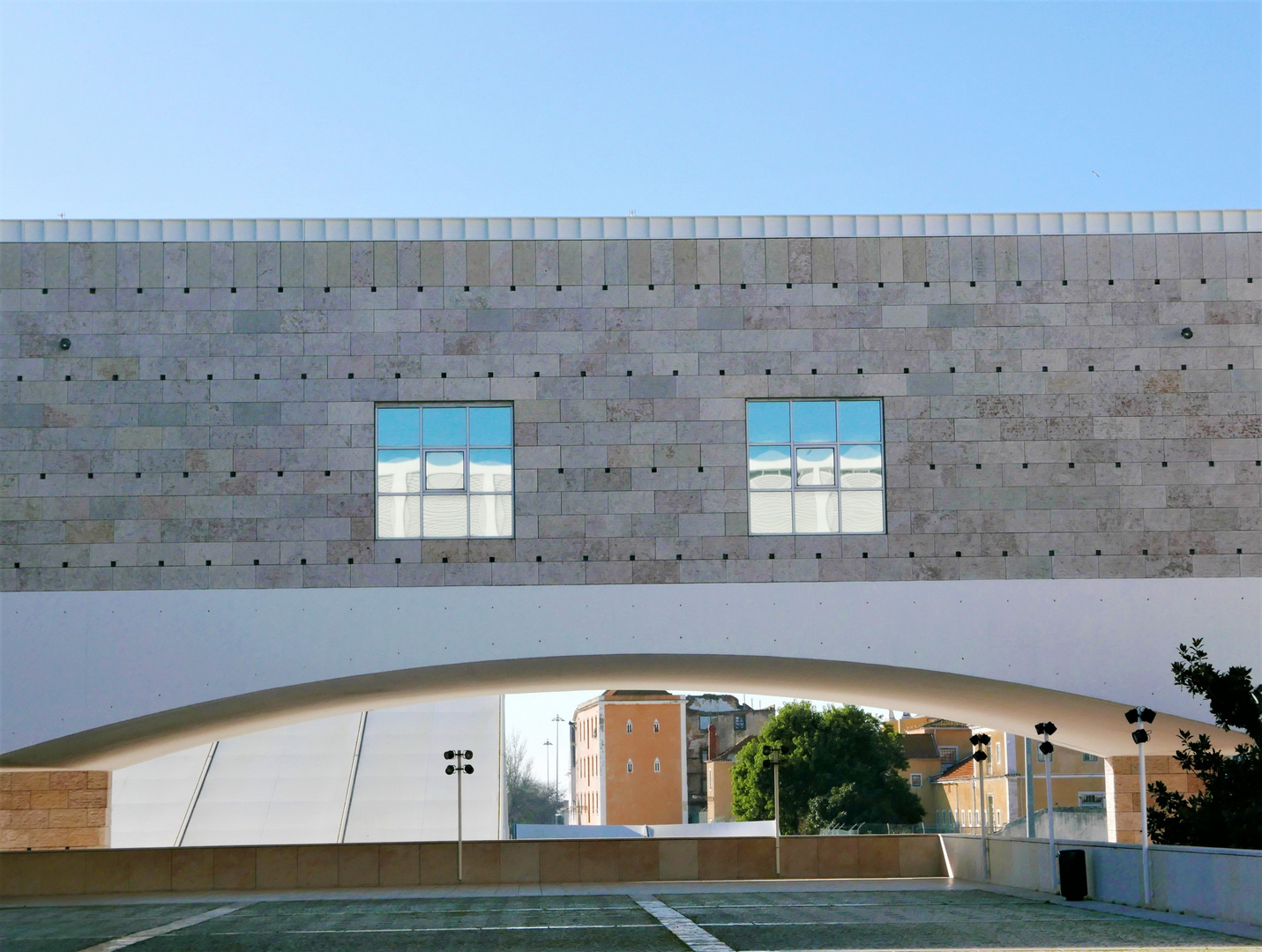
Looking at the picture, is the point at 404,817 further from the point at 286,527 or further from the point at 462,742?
the point at 286,527

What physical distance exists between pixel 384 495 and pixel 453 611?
216 cm

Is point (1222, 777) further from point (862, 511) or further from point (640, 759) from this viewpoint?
point (640, 759)

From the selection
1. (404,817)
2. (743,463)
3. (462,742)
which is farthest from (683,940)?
(462,742)

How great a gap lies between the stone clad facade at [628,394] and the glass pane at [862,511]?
0.23 metres

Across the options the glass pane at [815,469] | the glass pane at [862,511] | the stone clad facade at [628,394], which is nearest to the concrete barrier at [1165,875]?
the stone clad facade at [628,394]

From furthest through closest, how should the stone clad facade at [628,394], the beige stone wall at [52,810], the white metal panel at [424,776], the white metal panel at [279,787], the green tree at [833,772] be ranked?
1. the green tree at [833,772]
2. the white metal panel at [424,776]
3. the white metal panel at [279,787]
4. the beige stone wall at [52,810]
5. the stone clad facade at [628,394]

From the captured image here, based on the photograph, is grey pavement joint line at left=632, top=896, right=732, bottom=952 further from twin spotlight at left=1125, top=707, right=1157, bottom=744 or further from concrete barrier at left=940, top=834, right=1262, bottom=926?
twin spotlight at left=1125, top=707, right=1157, bottom=744

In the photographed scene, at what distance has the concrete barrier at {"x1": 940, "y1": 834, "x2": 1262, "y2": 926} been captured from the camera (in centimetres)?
1639

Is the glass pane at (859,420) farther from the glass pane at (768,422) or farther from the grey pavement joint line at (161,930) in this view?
the grey pavement joint line at (161,930)

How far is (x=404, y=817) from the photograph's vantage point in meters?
46.2

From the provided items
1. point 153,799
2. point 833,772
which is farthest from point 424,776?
point 833,772

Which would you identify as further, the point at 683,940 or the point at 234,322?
the point at 234,322

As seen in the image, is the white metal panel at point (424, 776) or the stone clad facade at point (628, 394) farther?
the white metal panel at point (424, 776)

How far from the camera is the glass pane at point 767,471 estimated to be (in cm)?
2297
